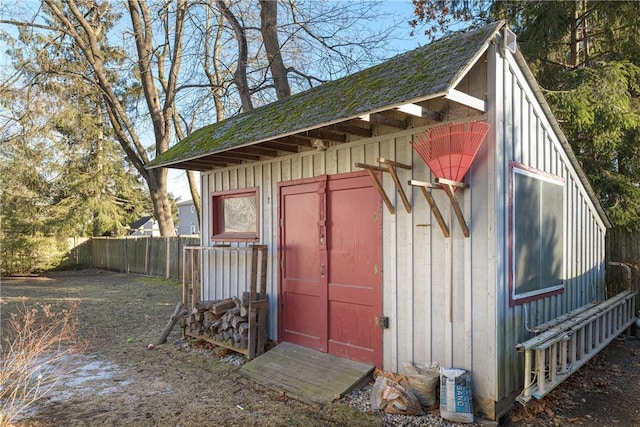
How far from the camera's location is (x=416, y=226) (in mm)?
4238

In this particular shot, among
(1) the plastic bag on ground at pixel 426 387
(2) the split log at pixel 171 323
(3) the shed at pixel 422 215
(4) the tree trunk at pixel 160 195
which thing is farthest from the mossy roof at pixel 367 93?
(4) the tree trunk at pixel 160 195

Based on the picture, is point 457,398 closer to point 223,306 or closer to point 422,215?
point 422,215

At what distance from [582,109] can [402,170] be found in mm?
4376

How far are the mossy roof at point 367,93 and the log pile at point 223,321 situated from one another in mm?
2029

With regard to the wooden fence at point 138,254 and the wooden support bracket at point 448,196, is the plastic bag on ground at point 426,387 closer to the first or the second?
the wooden support bracket at point 448,196

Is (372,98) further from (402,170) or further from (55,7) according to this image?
(55,7)

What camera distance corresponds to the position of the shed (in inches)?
147

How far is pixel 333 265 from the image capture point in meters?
5.01

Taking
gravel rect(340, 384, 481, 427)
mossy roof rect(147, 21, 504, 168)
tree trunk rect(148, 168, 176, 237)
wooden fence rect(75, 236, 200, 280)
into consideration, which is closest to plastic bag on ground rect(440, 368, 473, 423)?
gravel rect(340, 384, 481, 427)

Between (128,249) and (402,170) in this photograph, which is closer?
(402,170)

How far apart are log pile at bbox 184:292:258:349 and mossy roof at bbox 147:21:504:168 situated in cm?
203

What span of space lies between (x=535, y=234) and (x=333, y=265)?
83.8 inches

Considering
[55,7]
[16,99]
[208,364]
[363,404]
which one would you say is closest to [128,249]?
[16,99]

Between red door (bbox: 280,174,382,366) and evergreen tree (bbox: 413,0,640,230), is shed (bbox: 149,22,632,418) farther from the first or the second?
evergreen tree (bbox: 413,0,640,230)
